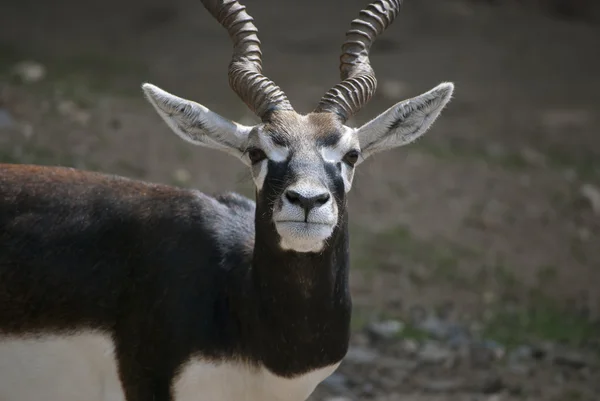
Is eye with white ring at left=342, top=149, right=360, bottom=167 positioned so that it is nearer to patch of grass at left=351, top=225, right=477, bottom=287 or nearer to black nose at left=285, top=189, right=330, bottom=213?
black nose at left=285, top=189, right=330, bottom=213

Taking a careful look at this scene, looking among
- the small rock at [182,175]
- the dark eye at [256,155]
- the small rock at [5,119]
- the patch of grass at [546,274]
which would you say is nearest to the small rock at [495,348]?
the patch of grass at [546,274]

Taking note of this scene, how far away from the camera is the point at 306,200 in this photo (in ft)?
20.2

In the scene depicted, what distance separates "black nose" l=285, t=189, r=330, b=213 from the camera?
6.14 metres

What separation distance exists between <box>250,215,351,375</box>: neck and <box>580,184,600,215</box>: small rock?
8342 millimetres

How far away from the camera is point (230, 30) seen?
7402 millimetres

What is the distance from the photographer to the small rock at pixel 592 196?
47.1ft

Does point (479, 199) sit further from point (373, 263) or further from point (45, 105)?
point (45, 105)

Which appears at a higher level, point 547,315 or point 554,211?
point 554,211

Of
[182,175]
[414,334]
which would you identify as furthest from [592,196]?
[182,175]

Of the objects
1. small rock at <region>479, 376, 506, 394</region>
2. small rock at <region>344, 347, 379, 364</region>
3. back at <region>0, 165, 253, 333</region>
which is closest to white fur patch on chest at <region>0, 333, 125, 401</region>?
back at <region>0, 165, 253, 333</region>

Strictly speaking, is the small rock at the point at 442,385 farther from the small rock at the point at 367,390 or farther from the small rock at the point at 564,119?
the small rock at the point at 564,119

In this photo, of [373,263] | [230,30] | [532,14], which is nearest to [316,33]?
[532,14]

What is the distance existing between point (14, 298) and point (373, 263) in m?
6.06

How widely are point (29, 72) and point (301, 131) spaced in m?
9.27
